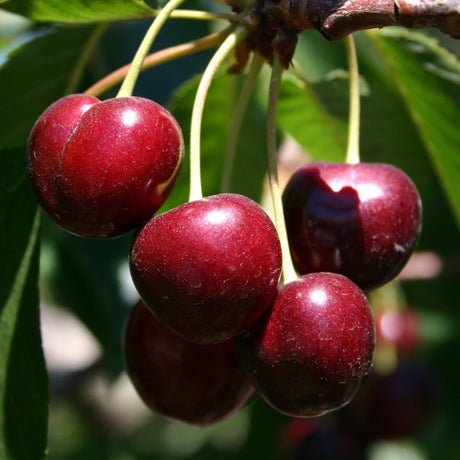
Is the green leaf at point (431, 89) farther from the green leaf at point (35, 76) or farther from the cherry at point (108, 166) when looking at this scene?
the cherry at point (108, 166)

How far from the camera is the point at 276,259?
116cm

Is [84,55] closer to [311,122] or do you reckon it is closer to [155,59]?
[155,59]

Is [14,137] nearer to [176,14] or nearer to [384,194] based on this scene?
[176,14]

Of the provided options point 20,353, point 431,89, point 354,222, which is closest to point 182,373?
point 20,353

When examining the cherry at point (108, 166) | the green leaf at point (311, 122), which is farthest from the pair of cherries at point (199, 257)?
the green leaf at point (311, 122)

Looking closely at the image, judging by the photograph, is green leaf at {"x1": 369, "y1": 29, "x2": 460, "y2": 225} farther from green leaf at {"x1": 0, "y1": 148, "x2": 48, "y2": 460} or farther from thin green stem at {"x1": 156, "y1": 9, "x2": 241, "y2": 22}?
green leaf at {"x1": 0, "y1": 148, "x2": 48, "y2": 460}

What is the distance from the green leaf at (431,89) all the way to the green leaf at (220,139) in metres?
0.44

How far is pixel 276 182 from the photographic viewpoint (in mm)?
1344

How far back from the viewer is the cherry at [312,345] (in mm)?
1153

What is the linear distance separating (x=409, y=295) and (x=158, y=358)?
196 cm

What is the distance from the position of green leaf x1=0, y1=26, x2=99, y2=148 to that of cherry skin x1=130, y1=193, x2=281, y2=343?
0.64 m

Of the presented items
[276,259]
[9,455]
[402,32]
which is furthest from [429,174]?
[9,455]

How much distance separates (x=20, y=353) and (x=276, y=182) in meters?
0.59

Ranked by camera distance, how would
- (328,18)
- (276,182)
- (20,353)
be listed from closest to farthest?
(328,18) → (276,182) → (20,353)
